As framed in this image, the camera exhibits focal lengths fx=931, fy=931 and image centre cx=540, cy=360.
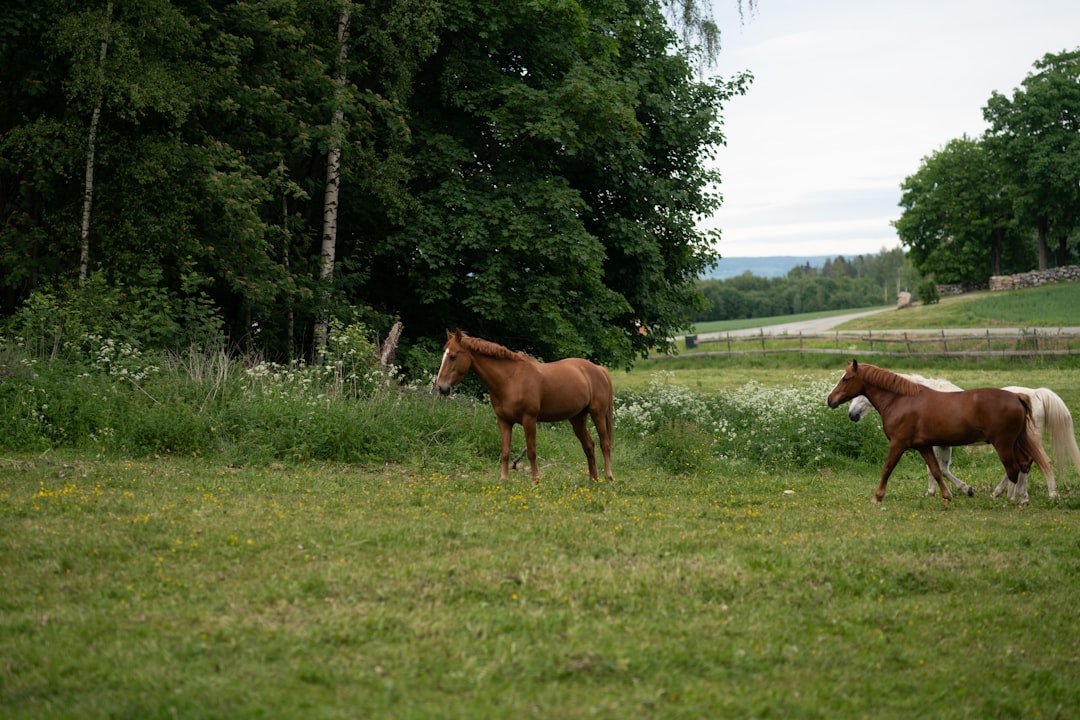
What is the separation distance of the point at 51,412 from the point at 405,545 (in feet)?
25.4

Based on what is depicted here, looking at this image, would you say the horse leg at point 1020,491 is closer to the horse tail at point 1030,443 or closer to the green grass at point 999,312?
the horse tail at point 1030,443

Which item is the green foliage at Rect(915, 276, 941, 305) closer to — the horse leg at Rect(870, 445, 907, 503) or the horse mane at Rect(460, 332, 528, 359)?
the horse leg at Rect(870, 445, 907, 503)

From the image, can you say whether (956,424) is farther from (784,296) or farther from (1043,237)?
(784,296)

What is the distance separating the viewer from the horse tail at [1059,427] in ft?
40.8

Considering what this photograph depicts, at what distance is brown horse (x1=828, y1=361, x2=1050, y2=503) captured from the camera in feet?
39.6

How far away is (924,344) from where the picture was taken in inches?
1684

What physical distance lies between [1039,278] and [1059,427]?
64704 mm

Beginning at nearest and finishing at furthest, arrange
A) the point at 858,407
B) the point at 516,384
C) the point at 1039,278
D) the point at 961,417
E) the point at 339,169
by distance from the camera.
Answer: the point at 961,417 < the point at 516,384 < the point at 858,407 < the point at 339,169 < the point at 1039,278

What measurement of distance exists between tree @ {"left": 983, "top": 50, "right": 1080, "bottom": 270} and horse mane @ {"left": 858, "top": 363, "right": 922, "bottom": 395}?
59.7 meters

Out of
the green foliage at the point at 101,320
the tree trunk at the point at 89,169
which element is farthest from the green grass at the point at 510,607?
the tree trunk at the point at 89,169

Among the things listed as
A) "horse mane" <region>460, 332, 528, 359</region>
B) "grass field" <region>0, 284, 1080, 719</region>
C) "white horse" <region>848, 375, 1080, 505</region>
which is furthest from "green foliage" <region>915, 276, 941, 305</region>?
"horse mane" <region>460, 332, 528, 359</region>

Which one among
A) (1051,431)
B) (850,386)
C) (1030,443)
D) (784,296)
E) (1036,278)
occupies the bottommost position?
(1030,443)

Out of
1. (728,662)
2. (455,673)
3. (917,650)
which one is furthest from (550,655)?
(917,650)

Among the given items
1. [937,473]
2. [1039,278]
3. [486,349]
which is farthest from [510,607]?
[1039,278]
